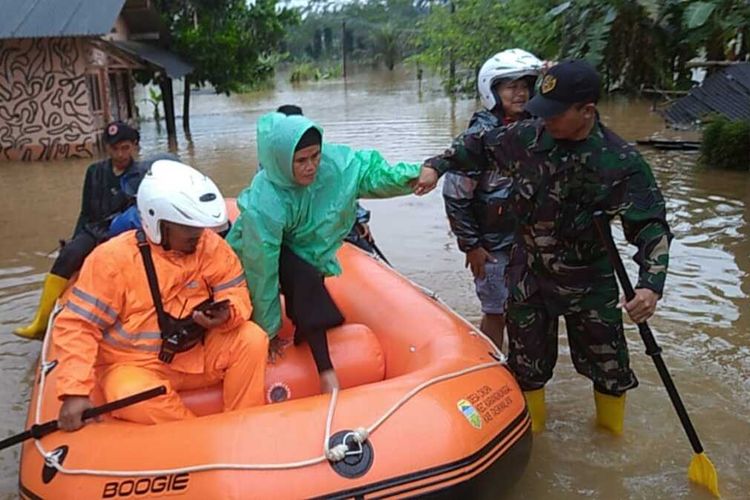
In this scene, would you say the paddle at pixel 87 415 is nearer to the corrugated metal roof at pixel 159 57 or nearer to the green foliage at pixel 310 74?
the corrugated metal roof at pixel 159 57

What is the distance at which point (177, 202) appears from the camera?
2.75 m

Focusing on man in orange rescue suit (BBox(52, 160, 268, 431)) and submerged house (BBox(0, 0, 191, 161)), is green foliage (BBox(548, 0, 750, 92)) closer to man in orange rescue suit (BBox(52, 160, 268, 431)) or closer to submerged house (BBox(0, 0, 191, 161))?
man in orange rescue suit (BBox(52, 160, 268, 431))

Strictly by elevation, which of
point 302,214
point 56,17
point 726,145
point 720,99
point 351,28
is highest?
point 56,17

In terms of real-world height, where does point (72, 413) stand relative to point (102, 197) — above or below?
below

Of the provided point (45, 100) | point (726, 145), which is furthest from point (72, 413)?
point (45, 100)

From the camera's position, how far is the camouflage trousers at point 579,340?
2.94m

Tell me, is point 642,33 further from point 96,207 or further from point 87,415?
point 87,415

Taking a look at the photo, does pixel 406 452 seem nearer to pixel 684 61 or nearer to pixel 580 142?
pixel 580 142

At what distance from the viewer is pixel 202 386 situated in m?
2.97

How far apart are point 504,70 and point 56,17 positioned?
11.1m

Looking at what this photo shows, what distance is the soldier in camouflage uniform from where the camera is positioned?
267cm

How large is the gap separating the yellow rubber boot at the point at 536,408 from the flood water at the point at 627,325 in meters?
0.06

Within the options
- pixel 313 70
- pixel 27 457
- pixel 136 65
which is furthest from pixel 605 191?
pixel 313 70

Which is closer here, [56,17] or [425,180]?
[425,180]
